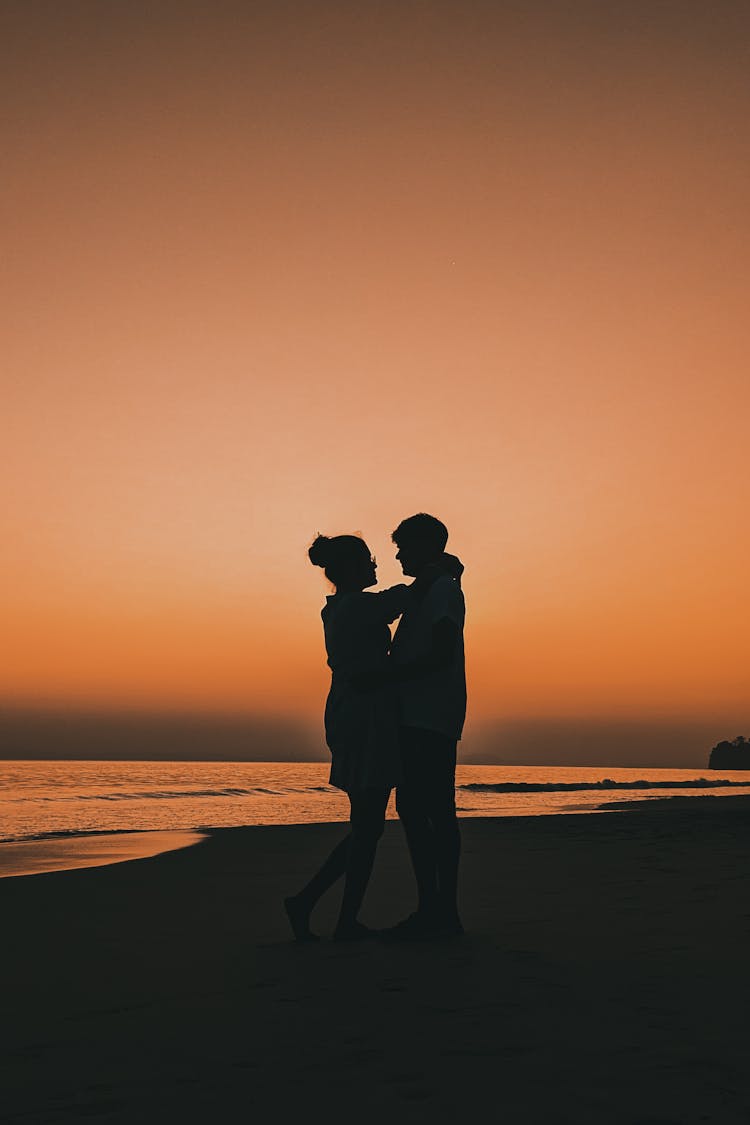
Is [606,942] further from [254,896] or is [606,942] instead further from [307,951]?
[254,896]

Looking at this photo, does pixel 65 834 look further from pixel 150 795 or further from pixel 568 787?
pixel 568 787

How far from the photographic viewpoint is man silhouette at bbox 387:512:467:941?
5324mm

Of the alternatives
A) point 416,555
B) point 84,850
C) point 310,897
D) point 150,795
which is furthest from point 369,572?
point 150,795

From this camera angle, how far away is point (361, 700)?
5.49 m

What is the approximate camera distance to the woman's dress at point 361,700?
5.39 metres

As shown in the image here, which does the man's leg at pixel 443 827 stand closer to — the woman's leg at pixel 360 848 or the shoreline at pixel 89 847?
the woman's leg at pixel 360 848

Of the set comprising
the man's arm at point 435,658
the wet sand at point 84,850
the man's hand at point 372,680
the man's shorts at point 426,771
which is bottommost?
the wet sand at point 84,850

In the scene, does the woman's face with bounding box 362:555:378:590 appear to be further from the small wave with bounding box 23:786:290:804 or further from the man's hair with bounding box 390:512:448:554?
the small wave with bounding box 23:786:290:804

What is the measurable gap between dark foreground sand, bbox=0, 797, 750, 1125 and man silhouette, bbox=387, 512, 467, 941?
289mm

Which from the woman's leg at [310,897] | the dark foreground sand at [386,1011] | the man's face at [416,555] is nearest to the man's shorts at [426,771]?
the woman's leg at [310,897]

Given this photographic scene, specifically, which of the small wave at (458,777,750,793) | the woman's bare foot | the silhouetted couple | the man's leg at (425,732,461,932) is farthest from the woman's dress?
the small wave at (458,777,750,793)

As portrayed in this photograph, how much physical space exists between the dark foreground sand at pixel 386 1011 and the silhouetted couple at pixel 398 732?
26cm

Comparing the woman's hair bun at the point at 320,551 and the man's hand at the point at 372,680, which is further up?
the woman's hair bun at the point at 320,551

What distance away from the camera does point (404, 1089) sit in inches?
112
